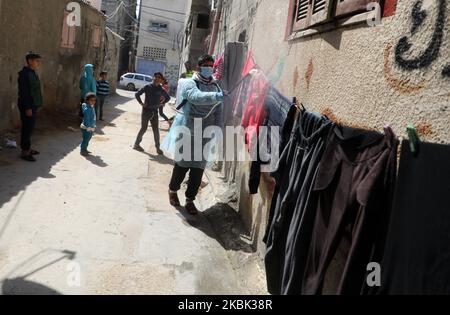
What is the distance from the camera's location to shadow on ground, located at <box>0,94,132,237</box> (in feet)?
17.6

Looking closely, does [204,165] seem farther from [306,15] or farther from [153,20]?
[153,20]

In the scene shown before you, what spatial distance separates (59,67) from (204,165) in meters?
7.94

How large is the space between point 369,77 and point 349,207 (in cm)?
85

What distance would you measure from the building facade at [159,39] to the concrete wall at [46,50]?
19.3m

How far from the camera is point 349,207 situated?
2123 mm

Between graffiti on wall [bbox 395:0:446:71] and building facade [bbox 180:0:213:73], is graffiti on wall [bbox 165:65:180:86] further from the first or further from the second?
graffiti on wall [bbox 395:0:446:71]

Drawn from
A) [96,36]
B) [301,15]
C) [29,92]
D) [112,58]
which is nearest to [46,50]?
[29,92]

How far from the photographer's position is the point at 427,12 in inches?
77.8

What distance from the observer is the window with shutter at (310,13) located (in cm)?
315

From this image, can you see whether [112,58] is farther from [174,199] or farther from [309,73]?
[309,73]

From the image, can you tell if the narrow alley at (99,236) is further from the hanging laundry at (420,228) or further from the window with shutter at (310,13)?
the window with shutter at (310,13)

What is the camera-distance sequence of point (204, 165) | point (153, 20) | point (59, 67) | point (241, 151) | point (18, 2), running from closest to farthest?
point (204, 165) → point (241, 151) → point (18, 2) → point (59, 67) → point (153, 20)

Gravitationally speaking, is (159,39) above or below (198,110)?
above
